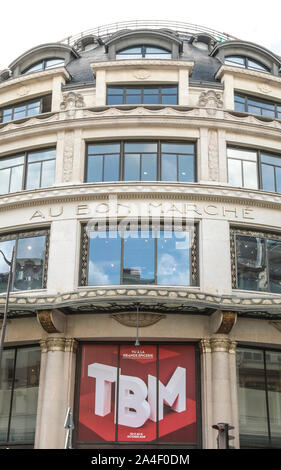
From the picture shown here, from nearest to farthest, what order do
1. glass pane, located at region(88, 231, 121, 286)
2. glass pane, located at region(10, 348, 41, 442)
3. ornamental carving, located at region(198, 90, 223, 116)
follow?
glass pane, located at region(10, 348, 41, 442) < glass pane, located at region(88, 231, 121, 286) < ornamental carving, located at region(198, 90, 223, 116)

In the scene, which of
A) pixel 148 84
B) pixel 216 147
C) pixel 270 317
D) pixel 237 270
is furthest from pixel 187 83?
pixel 270 317

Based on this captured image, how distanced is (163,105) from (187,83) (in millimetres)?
2441

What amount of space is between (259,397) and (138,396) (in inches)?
204

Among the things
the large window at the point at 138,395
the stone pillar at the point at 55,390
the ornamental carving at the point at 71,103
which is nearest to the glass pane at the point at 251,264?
the large window at the point at 138,395

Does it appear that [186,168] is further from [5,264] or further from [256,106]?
[5,264]

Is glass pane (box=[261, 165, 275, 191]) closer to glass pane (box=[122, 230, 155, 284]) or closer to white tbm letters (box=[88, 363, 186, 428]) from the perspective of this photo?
glass pane (box=[122, 230, 155, 284])

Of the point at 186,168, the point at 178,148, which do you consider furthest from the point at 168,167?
the point at 178,148

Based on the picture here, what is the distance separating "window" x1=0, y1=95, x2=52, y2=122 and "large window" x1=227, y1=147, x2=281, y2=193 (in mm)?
10428

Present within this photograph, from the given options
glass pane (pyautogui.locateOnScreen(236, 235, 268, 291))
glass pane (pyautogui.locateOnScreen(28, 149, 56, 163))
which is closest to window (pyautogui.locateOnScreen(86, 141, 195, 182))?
glass pane (pyautogui.locateOnScreen(28, 149, 56, 163))

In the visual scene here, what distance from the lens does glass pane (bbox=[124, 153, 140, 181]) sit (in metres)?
25.2

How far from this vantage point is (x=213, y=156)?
1002 inches

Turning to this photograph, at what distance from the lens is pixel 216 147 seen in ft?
84.2

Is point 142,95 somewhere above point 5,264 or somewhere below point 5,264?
above

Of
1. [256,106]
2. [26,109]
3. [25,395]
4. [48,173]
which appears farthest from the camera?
[26,109]
